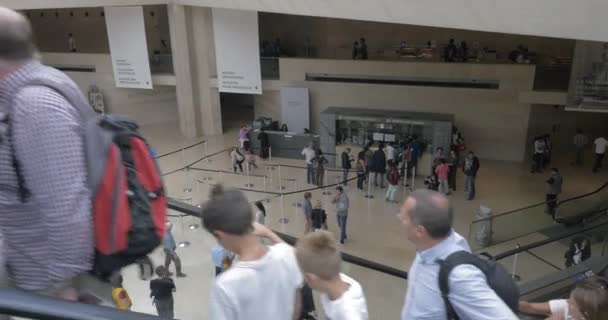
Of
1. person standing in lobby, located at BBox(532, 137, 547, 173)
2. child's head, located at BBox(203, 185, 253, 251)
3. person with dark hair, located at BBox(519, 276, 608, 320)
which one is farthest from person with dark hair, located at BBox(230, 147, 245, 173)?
child's head, located at BBox(203, 185, 253, 251)

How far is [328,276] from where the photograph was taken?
7.32 ft

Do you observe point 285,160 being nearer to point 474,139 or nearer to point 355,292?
point 474,139

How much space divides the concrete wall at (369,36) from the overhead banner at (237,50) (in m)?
4.38

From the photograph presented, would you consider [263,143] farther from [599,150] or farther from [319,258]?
[319,258]

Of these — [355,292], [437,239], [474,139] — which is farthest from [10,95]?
[474,139]

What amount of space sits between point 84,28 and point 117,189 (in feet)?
87.1

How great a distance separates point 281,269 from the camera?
7.28 feet

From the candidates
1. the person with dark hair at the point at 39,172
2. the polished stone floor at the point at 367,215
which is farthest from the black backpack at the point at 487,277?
the polished stone floor at the point at 367,215

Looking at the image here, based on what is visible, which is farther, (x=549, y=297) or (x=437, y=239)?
(x=549, y=297)

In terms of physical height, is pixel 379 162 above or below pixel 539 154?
above

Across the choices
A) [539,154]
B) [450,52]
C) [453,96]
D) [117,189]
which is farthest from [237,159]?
[117,189]

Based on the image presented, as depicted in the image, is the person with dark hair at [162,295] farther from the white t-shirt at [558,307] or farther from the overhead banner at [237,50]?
the overhead banner at [237,50]

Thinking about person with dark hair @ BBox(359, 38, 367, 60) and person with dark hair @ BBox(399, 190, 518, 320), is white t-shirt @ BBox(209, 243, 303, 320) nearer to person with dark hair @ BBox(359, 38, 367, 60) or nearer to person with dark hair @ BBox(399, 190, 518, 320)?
person with dark hair @ BBox(399, 190, 518, 320)

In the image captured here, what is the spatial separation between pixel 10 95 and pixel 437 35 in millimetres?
21447
